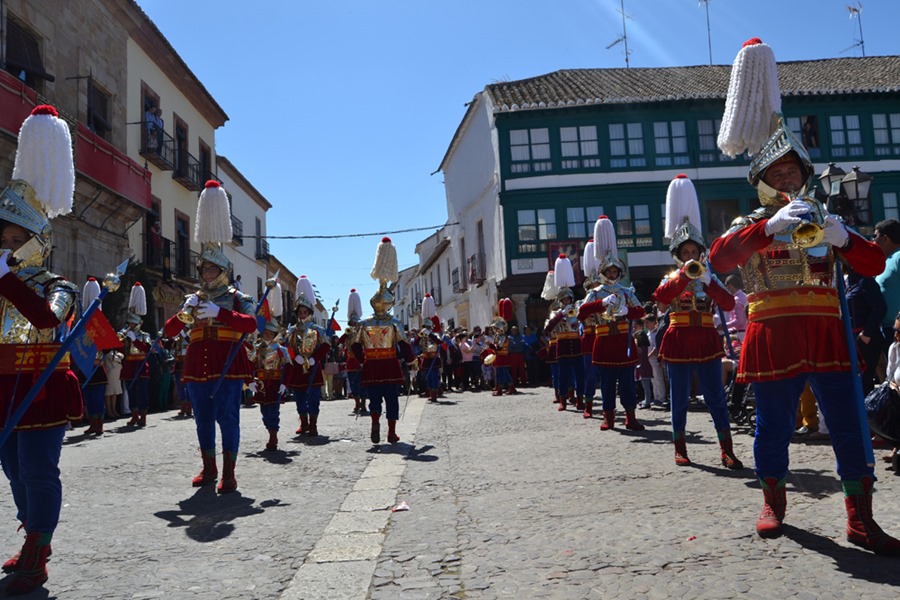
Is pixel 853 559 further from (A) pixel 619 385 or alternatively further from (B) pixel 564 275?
(B) pixel 564 275

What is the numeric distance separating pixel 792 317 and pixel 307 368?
7.48m

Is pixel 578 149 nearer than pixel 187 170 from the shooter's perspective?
No

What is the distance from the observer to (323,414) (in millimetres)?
15422

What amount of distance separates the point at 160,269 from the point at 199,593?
74.4 feet

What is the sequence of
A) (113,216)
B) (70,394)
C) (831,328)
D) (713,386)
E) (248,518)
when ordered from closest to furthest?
1. (831,328)
2. (70,394)
3. (248,518)
4. (713,386)
5. (113,216)

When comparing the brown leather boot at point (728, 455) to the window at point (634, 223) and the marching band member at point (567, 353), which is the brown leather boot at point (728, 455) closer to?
the marching band member at point (567, 353)

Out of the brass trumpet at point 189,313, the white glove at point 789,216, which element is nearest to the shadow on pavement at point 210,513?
the brass trumpet at point 189,313

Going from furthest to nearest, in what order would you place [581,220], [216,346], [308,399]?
[581,220]
[308,399]
[216,346]

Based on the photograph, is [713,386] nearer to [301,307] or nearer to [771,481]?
[771,481]

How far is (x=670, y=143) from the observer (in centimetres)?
2983

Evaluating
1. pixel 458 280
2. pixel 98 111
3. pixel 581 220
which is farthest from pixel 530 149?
pixel 98 111

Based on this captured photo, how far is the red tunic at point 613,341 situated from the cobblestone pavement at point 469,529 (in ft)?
3.84

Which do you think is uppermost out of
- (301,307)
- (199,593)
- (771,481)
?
(301,307)

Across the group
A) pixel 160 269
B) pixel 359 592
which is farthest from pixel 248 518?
pixel 160 269
